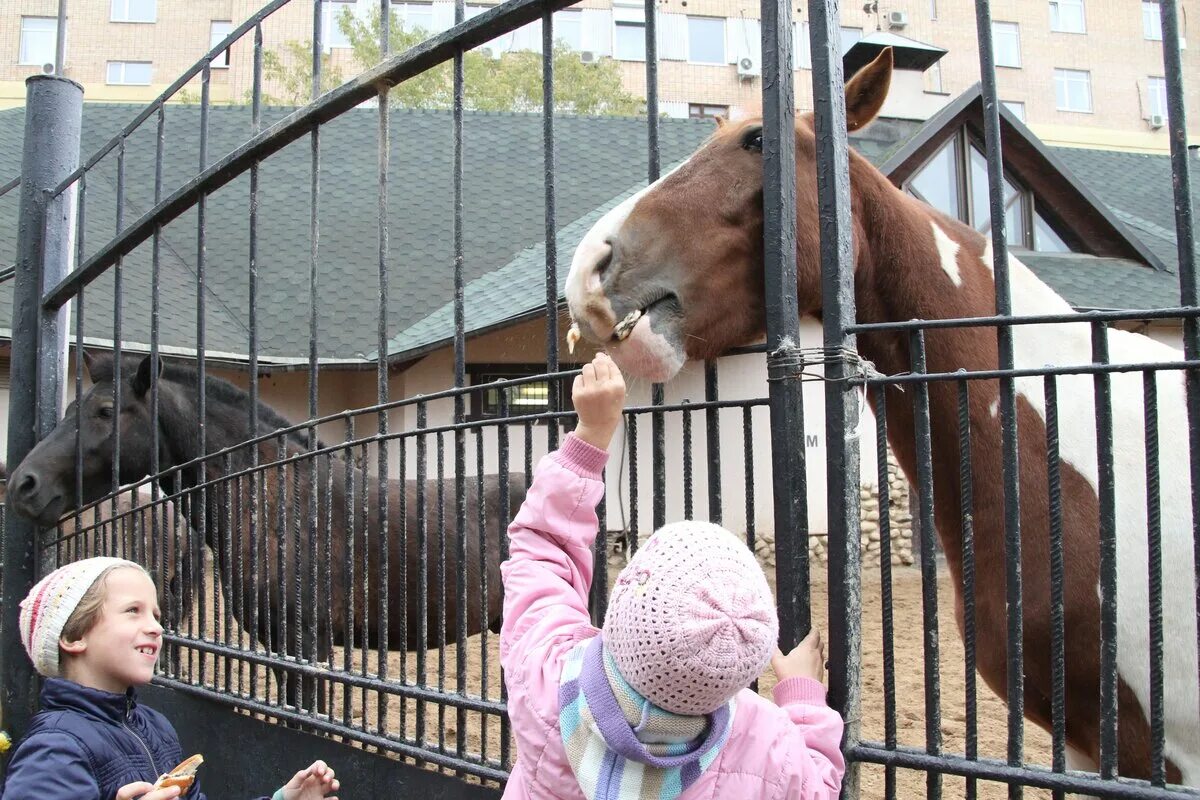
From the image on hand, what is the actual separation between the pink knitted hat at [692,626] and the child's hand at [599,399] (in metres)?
0.41

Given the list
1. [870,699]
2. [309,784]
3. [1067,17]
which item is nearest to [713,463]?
[309,784]

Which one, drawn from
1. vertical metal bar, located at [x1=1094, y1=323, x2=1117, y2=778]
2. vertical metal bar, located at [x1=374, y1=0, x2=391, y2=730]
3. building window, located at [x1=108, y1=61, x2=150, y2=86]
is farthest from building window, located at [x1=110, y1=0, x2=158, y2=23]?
vertical metal bar, located at [x1=1094, y1=323, x2=1117, y2=778]

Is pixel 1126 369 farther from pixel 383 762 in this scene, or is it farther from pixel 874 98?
pixel 383 762

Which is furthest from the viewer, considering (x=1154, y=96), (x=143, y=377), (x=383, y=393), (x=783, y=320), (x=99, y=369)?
(x=1154, y=96)

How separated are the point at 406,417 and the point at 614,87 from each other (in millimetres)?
15541

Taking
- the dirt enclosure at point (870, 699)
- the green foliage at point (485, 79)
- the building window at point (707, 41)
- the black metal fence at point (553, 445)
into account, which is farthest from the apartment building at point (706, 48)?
the black metal fence at point (553, 445)

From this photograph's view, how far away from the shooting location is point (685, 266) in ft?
6.40

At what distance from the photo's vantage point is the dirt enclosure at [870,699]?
332 centimetres

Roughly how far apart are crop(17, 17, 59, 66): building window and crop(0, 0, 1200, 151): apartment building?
0.14 ft

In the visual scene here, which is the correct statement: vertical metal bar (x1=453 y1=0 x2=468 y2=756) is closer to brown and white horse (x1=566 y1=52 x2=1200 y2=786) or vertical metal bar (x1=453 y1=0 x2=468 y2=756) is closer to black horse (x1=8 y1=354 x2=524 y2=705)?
brown and white horse (x1=566 y1=52 x2=1200 y2=786)

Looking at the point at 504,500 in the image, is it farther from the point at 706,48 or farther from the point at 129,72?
the point at 129,72

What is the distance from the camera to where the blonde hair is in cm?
202

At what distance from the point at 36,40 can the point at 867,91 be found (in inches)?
1349

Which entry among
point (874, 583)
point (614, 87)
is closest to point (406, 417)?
point (874, 583)
